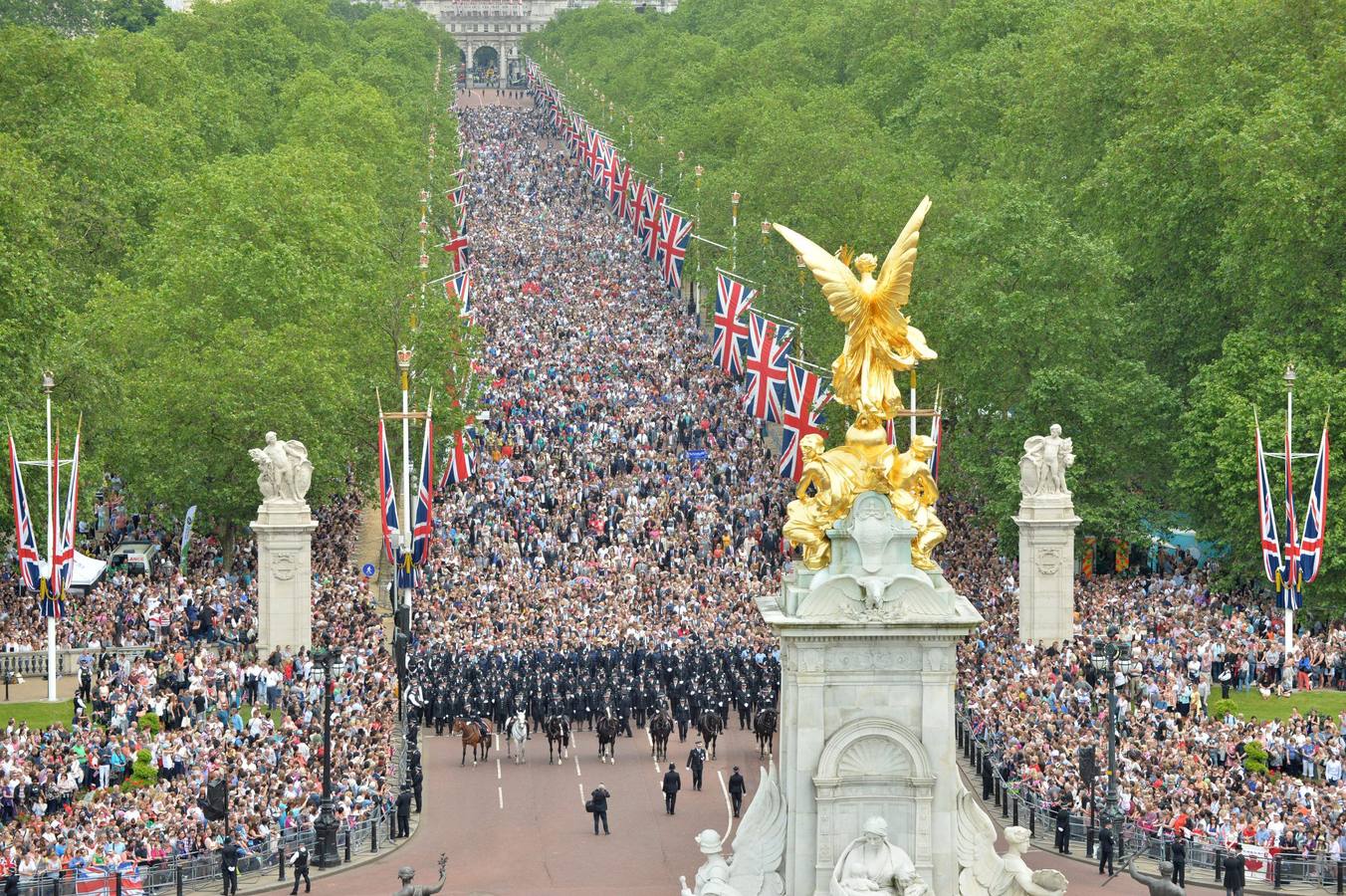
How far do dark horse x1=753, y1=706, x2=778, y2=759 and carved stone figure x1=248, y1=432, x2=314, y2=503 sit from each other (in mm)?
13606

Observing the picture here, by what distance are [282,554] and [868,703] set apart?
25671mm

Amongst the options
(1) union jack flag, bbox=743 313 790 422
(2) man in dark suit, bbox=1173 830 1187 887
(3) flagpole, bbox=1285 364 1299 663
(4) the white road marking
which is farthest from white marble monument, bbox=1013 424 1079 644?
(2) man in dark suit, bbox=1173 830 1187 887

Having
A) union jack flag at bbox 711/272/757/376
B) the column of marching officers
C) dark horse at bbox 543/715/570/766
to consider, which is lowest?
dark horse at bbox 543/715/570/766

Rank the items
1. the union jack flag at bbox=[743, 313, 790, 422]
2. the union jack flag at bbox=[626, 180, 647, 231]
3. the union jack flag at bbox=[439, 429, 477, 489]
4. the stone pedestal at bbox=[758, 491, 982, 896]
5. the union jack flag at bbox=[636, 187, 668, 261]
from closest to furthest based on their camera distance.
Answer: the stone pedestal at bbox=[758, 491, 982, 896] < the union jack flag at bbox=[439, 429, 477, 489] < the union jack flag at bbox=[743, 313, 790, 422] < the union jack flag at bbox=[636, 187, 668, 261] < the union jack flag at bbox=[626, 180, 647, 231]

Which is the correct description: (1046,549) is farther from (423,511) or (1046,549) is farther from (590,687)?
(423,511)

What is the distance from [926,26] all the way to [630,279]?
82.3 ft

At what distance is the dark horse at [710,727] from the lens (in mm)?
50781

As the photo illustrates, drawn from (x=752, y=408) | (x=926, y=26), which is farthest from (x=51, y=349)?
(x=926, y=26)

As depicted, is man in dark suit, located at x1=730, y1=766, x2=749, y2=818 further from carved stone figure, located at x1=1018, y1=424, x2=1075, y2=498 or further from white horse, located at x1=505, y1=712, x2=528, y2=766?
carved stone figure, located at x1=1018, y1=424, x2=1075, y2=498

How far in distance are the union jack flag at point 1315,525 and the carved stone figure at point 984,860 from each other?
20.8 meters

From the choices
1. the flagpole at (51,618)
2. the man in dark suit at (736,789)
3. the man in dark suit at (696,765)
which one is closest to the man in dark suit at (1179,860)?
the man in dark suit at (736,789)

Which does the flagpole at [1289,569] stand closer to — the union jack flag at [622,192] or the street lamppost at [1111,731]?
the street lamppost at [1111,731]

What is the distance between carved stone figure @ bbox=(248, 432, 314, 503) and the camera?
2299 inches

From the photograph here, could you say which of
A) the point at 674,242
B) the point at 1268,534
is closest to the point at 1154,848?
the point at 1268,534
